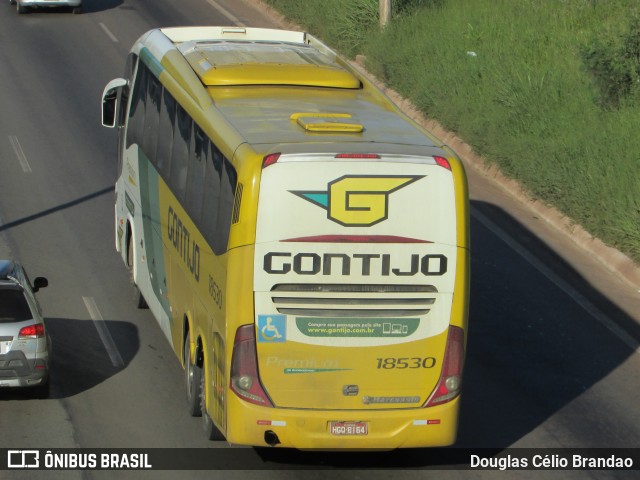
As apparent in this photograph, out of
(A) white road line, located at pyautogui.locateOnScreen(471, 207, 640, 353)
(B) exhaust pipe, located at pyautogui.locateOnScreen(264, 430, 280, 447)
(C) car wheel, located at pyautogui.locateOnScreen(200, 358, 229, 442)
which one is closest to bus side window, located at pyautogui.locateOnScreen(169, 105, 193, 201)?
(C) car wheel, located at pyautogui.locateOnScreen(200, 358, 229, 442)

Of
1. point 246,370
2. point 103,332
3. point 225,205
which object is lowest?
point 103,332

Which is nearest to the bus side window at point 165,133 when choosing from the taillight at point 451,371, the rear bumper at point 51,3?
the taillight at point 451,371

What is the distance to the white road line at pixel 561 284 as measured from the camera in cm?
1774

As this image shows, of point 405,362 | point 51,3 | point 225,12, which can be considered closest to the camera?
point 405,362

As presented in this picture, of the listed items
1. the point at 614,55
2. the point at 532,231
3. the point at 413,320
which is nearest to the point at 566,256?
the point at 532,231

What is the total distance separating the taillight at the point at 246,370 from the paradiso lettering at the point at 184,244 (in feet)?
5.95

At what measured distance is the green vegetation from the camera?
72.9 feet

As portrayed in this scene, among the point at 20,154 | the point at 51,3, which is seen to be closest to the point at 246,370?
the point at 20,154

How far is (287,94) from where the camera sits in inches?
553

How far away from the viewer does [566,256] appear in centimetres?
2086

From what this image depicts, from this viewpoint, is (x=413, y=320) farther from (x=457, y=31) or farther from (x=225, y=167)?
(x=457, y=31)

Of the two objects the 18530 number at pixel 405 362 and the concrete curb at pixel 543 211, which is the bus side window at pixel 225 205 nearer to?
the 18530 number at pixel 405 362

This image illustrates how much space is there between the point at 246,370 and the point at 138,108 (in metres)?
6.40

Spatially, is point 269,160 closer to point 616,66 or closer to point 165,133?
point 165,133
